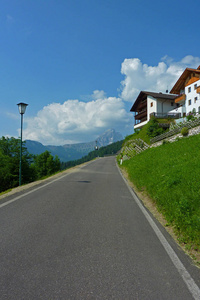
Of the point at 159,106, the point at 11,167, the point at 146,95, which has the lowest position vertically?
the point at 11,167

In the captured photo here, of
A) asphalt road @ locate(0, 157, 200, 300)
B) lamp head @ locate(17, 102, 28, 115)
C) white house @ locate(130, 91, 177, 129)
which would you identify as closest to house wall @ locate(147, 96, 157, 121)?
white house @ locate(130, 91, 177, 129)

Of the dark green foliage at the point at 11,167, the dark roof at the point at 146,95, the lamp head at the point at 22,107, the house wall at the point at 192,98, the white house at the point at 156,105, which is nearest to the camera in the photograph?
the lamp head at the point at 22,107

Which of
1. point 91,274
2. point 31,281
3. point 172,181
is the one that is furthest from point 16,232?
point 172,181

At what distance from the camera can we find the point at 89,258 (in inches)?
136

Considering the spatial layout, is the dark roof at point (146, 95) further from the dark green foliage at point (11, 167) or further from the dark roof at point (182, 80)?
the dark green foliage at point (11, 167)

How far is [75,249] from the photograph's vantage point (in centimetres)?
374

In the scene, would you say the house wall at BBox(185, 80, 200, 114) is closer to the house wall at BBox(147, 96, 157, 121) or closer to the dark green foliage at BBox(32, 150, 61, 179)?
the house wall at BBox(147, 96, 157, 121)

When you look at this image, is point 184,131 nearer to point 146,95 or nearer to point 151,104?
point 151,104

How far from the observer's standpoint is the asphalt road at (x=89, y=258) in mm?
2646

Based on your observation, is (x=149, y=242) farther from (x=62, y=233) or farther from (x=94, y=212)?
(x=94, y=212)

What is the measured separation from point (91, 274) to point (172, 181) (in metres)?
5.78

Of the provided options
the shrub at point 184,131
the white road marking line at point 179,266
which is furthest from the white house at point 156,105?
the white road marking line at point 179,266

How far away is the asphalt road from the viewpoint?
8.68 ft

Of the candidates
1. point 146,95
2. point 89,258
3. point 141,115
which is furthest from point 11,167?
point 146,95
